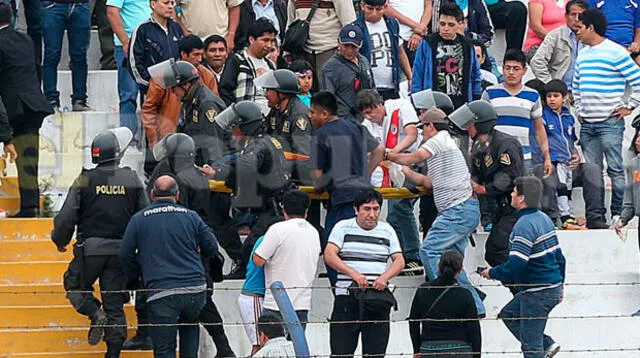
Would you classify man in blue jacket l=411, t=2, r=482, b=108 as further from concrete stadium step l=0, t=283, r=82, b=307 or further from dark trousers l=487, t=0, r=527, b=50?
concrete stadium step l=0, t=283, r=82, b=307

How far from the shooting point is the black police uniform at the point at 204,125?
1384 centimetres

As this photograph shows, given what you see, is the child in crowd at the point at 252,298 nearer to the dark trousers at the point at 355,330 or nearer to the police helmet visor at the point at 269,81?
the dark trousers at the point at 355,330

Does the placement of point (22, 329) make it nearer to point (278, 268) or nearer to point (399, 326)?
point (278, 268)

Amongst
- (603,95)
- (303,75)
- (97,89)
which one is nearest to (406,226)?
(303,75)

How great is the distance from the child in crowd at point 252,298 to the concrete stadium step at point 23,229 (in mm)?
2286

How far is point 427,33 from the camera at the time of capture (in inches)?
660

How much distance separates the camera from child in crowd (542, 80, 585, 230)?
1512 centimetres

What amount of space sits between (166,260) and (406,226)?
278 centimetres

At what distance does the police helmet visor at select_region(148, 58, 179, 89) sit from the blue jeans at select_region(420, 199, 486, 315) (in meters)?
2.46

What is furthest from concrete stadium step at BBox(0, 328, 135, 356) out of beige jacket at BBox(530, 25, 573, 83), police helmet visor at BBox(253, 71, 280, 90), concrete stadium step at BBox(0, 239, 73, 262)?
beige jacket at BBox(530, 25, 573, 83)

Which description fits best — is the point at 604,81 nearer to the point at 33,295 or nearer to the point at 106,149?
the point at 106,149

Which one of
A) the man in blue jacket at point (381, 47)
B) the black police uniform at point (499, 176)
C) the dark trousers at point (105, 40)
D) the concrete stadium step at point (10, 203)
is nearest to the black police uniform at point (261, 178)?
the black police uniform at point (499, 176)

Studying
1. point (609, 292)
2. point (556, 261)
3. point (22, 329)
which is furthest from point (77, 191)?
point (609, 292)

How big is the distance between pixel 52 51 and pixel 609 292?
5.70 m
